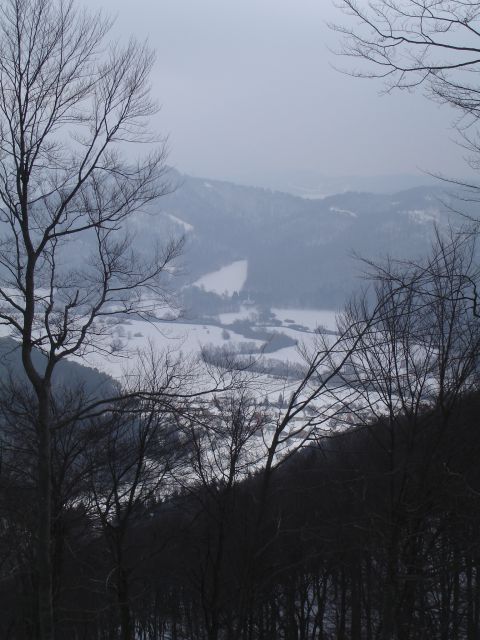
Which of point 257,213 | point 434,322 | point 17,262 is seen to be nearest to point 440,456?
point 434,322

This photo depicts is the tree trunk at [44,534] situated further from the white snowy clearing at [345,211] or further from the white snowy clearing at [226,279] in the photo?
the white snowy clearing at [345,211]

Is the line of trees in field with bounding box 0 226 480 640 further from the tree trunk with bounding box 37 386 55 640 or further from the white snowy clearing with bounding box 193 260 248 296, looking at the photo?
the white snowy clearing with bounding box 193 260 248 296

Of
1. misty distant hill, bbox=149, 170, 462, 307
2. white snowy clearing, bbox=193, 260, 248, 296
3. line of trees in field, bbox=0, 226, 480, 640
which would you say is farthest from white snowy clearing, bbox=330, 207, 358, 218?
line of trees in field, bbox=0, 226, 480, 640

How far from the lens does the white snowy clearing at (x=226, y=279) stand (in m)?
58.3

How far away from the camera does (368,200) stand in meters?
83.5

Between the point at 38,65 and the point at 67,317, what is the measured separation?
257 centimetres

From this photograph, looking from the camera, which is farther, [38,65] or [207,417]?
[207,417]

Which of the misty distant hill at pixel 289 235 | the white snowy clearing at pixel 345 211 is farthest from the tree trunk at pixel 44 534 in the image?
the white snowy clearing at pixel 345 211

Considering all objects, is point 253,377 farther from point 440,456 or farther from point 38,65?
point 38,65

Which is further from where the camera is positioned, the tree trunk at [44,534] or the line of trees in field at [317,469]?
the line of trees in field at [317,469]

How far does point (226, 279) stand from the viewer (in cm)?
6278

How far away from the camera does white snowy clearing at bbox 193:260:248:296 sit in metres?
58.3

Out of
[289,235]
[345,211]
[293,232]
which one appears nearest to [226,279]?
[289,235]

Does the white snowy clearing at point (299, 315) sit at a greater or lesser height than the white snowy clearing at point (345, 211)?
lesser
